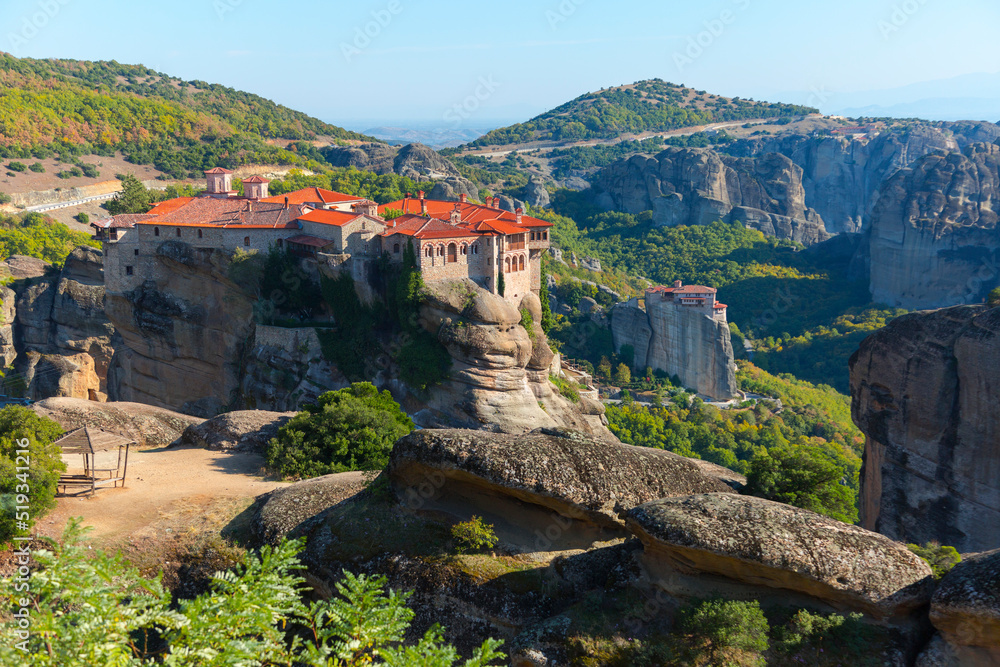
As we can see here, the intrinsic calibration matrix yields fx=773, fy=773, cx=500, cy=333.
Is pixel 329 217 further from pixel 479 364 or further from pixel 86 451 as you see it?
pixel 86 451

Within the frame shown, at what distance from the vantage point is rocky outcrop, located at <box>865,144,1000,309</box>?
94.4m

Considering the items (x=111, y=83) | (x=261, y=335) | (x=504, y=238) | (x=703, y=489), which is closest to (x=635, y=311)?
(x=504, y=238)

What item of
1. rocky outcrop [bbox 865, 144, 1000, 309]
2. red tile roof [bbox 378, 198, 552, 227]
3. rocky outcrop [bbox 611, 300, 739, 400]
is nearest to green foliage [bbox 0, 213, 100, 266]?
red tile roof [bbox 378, 198, 552, 227]

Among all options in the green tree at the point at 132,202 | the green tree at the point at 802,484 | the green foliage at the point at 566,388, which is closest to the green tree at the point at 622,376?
the green foliage at the point at 566,388

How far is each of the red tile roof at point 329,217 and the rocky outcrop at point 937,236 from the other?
78.2m

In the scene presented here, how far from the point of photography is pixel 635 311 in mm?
80875

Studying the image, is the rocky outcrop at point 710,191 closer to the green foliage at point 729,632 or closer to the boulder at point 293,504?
the boulder at point 293,504

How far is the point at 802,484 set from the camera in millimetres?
18219

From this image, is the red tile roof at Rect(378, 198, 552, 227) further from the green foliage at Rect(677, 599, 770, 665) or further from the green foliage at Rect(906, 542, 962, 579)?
the green foliage at Rect(677, 599, 770, 665)

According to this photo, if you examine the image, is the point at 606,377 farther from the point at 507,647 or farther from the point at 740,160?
the point at 740,160

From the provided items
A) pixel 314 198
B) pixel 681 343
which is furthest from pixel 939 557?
pixel 681 343

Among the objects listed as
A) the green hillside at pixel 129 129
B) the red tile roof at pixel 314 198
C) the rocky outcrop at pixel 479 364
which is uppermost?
the green hillside at pixel 129 129

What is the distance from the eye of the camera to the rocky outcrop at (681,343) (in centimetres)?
7544

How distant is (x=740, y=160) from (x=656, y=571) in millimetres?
134931
